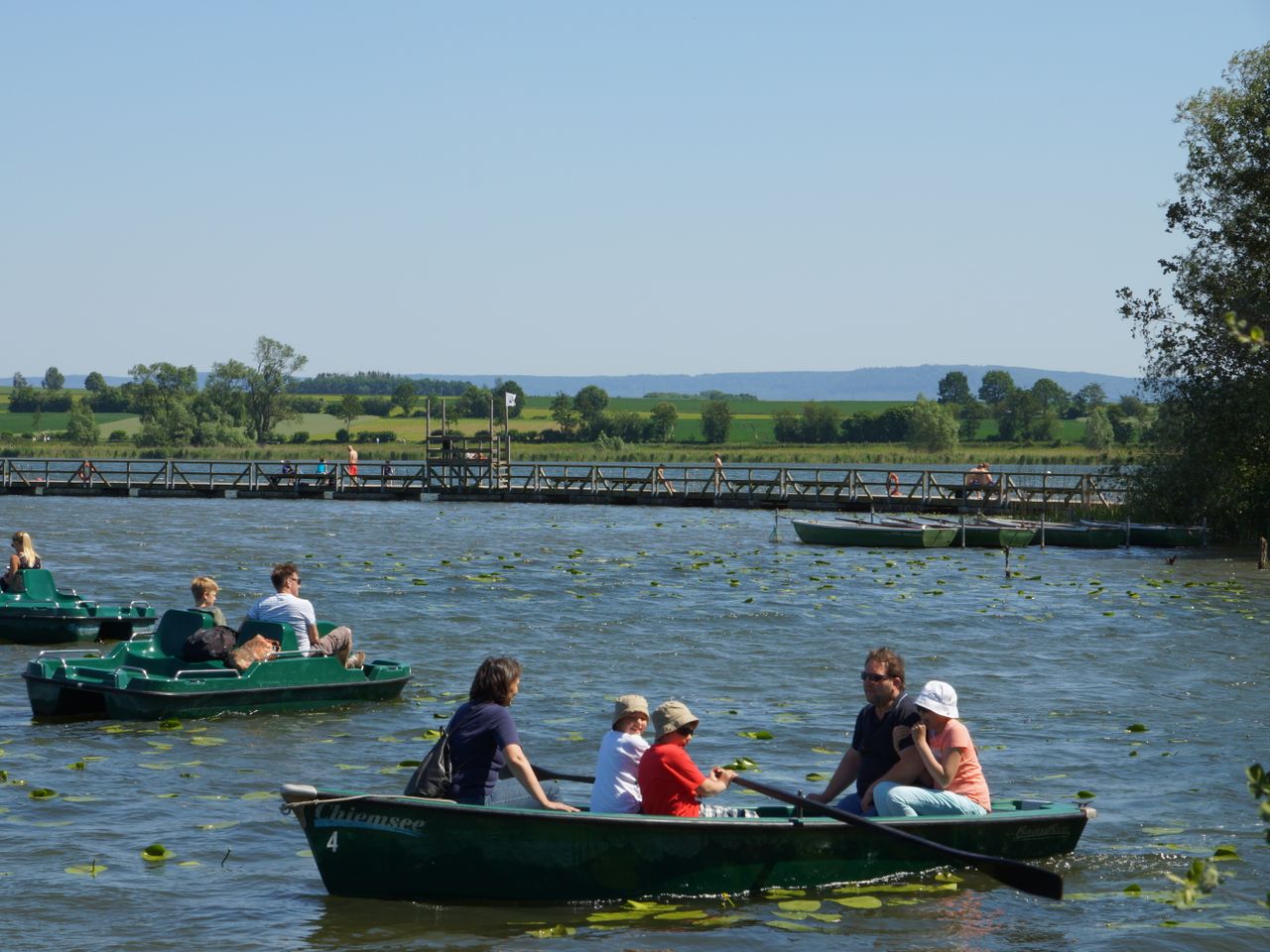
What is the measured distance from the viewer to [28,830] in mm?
12258

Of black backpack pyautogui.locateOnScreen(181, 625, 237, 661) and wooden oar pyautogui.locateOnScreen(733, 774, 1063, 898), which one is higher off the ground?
black backpack pyautogui.locateOnScreen(181, 625, 237, 661)

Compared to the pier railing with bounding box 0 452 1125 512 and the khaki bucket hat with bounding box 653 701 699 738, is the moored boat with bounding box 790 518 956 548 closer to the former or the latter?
the pier railing with bounding box 0 452 1125 512

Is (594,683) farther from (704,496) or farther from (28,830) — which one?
(704,496)

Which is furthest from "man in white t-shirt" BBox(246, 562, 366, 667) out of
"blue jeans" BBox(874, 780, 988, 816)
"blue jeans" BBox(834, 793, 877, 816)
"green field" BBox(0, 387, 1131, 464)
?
"green field" BBox(0, 387, 1131, 464)

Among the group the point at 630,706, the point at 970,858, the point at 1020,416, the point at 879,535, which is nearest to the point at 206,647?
the point at 630,706

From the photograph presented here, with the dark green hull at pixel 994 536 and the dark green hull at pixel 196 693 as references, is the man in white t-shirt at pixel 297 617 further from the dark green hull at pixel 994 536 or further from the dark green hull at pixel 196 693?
the dark green hull at pixel 994 536

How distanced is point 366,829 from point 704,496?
166 ft

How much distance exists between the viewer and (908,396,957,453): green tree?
16925 centimetres

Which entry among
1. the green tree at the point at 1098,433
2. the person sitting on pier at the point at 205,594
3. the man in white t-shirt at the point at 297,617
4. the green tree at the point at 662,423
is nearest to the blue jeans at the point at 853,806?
the man in white t-shirt at the point at 297,617

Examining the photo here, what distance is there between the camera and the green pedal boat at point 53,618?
2105 centimetres

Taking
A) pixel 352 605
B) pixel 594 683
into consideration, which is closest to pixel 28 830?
pixel 594 683

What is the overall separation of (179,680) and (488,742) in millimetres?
6856

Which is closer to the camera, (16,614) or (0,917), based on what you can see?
(0,917)

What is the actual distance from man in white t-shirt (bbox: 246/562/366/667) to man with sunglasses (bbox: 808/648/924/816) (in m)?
7.13
